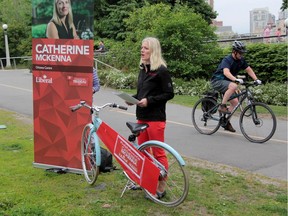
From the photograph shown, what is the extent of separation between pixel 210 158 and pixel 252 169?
85 centimetres

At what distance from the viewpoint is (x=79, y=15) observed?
5.48m

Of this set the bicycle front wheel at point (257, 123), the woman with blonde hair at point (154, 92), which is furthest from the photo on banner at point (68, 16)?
the bicycle front wheel at point (257, 123)

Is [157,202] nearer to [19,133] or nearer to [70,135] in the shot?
[70,135]

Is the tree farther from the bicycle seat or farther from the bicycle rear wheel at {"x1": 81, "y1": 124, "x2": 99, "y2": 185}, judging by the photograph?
the bicycle seat

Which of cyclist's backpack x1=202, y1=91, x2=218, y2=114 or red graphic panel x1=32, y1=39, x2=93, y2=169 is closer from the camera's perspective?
red graphic panel x1=32, y1=39, x2=93, y2=169

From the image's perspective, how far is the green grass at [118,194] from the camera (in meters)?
4.62

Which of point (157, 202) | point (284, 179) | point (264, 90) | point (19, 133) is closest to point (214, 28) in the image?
point (264, 90)

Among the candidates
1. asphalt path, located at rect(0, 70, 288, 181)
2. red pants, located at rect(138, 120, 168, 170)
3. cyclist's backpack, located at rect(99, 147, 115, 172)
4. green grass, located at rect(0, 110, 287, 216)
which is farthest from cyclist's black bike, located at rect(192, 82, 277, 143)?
red pants, located at rect(138, 120, 168, 170)

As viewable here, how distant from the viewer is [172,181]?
468cm

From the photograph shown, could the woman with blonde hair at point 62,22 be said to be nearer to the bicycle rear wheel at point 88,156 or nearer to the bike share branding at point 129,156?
the bicycle rear wheel at point 88,156

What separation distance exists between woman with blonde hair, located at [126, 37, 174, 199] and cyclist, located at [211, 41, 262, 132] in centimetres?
376

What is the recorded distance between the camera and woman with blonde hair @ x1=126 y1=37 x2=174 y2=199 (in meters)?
4.76

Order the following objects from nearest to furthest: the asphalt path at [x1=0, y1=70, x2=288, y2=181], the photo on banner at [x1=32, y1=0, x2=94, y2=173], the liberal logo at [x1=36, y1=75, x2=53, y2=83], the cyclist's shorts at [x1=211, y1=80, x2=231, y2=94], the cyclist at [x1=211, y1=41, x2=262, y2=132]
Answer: the photo on banner at [x1=32, y1=0, x2=94, y2=173] < the liberal logo at [x1=36, y1=75, x2=53, y2=83] < the asphalt path at [x1=0, y1=70, x2=288, y2=181] < the cyclist at [x1=211, y1=41, x2=262, y2=132] < the cyclist's shorts at [x1=211, y1=80, x2=231, y2=94]

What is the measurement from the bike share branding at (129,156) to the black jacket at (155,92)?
381 millimetres
